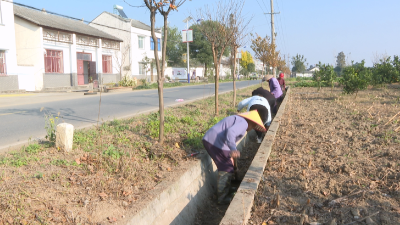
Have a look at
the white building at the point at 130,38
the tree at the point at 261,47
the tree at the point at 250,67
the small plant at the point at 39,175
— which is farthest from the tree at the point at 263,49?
the tree at the point at 250,67

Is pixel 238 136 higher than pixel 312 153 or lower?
higher

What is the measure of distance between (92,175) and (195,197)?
1.46 meters

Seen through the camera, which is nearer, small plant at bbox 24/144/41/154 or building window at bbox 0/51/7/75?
small plant at bbox 24/144/41/154

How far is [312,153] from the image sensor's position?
5.29 meters

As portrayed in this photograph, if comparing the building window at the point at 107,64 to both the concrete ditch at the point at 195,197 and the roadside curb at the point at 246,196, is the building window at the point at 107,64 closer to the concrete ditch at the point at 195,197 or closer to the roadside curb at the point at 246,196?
the concrete ditch at the point at 195,197

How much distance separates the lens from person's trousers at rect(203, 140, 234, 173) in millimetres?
4559

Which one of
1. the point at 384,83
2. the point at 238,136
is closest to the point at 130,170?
the point at 238,136

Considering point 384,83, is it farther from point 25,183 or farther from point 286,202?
point 25,183

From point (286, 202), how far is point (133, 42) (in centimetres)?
3382

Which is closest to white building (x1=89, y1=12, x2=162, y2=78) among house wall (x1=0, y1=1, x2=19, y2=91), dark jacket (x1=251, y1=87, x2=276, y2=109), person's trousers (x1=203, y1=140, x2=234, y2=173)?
house wall (x1=0, y1=1, x2=19, y2=91)

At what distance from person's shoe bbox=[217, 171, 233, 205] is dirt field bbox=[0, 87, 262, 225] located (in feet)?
1.89

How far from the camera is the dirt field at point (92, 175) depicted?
3057mm

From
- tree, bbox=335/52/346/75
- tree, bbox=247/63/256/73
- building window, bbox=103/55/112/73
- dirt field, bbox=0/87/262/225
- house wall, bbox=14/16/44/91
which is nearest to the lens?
dirt field, bbox=0/87/262/225

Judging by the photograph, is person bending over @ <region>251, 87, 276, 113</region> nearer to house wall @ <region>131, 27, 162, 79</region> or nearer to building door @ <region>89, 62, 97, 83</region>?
building door @ <region>89, 62, 97, 83</region>
